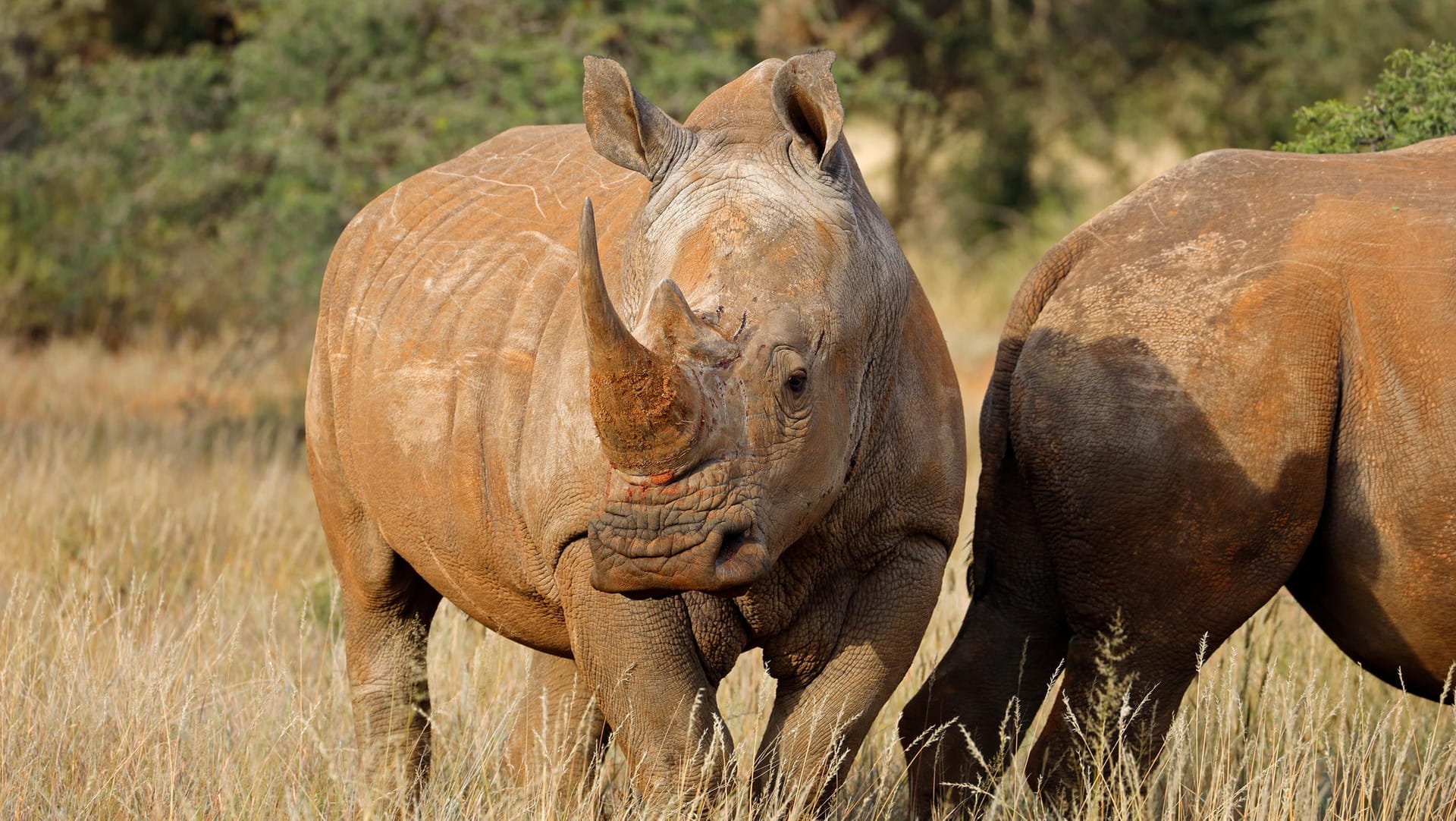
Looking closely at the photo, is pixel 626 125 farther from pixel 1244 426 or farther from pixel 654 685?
pixel 1244 426

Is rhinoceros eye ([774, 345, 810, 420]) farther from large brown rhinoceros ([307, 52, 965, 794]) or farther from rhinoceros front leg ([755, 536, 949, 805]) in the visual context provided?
rhinoceros front leg ([755, 536, 949, 805])

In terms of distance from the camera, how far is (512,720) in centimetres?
500

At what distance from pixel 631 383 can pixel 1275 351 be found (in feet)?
6.02

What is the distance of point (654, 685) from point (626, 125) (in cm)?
118

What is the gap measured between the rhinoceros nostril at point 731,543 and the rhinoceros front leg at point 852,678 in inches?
25.9

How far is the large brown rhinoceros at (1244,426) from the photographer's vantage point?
4051 mm

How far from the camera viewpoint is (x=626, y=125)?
3.63 m

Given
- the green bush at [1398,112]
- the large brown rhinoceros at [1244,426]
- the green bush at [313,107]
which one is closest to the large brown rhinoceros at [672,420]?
the large brown rhinoceros at [1244,426]

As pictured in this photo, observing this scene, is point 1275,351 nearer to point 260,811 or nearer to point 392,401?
point 392,401

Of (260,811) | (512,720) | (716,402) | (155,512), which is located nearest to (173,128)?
(155,512)

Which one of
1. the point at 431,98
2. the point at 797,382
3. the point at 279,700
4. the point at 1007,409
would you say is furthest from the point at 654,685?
the point at 431,98

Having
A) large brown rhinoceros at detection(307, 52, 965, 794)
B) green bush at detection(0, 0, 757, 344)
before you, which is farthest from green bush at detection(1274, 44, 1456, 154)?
green bush at detection(0, 0, 757, 344)

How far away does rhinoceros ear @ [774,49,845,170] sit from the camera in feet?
11.4

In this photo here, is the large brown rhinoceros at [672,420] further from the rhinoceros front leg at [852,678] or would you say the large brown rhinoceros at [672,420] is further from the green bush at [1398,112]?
the green bush at [1398,112]
